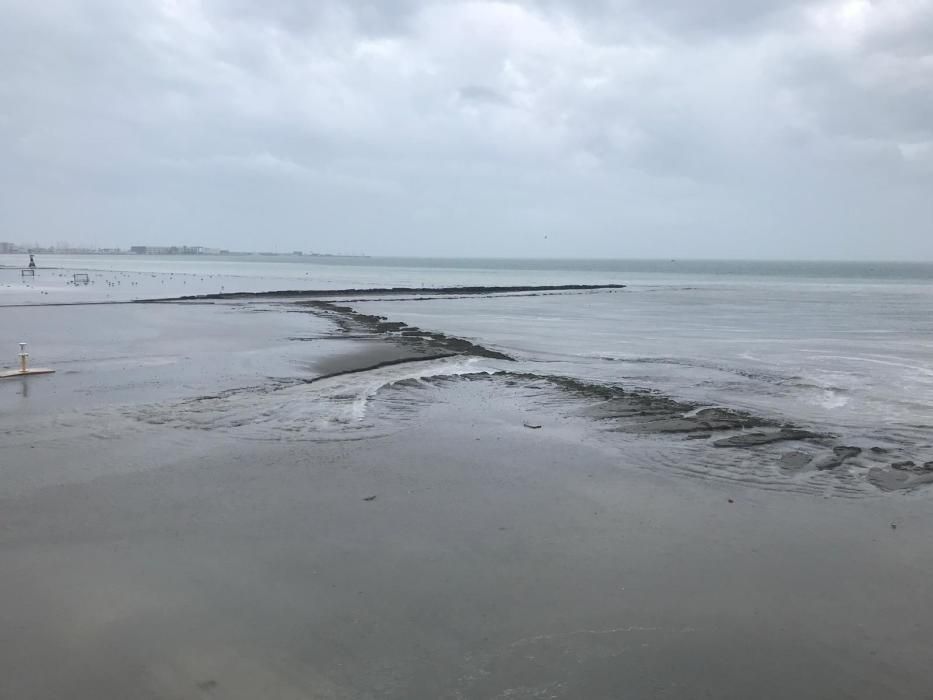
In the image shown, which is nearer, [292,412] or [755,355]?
[292,412]

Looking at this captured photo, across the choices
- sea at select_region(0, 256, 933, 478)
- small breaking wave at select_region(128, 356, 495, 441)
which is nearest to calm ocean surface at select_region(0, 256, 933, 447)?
sea at select_region(0, 256, 933, 478)

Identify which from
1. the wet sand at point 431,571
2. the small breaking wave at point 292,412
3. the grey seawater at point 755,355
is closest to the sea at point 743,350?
the grey seawater at point 755,355

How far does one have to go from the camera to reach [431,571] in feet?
23.1

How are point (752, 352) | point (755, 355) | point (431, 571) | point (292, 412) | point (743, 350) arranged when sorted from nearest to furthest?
point (431, 571) < point (292, 412) < point (755, 355) < point (752, 352) < point (743, 350)

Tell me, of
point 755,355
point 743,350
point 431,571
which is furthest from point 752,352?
point 431,571

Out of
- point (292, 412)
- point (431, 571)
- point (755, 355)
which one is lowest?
point (431, 571)

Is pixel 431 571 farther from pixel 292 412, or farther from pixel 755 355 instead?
pixel 755 355

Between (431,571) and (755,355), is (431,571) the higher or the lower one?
the lower one

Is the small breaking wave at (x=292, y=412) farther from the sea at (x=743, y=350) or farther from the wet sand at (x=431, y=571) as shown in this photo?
the sea at (x=743, y=350)

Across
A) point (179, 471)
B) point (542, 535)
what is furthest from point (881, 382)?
point (179, 471)

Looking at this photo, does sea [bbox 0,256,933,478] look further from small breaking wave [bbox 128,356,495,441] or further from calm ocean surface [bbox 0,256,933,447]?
small breaking wave [bbox 128,356,495,441]

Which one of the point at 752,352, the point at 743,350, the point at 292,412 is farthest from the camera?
the point at 743,350

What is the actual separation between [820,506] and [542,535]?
4.06 meters

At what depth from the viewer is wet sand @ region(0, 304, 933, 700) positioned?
5320mm
